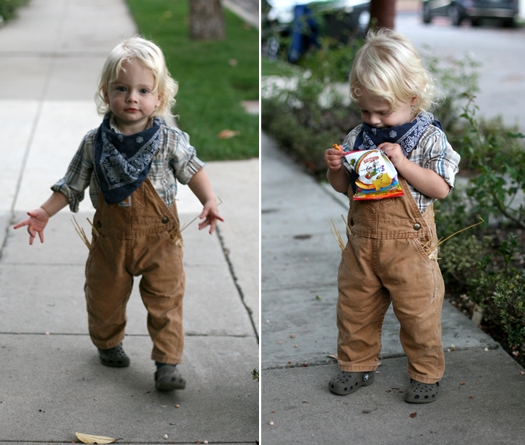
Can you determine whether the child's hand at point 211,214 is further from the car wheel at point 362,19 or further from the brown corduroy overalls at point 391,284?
the car wheel at point 362,19

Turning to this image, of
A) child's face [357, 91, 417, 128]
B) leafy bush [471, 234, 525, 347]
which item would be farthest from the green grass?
leafy bush [471, 234, 525, 347]

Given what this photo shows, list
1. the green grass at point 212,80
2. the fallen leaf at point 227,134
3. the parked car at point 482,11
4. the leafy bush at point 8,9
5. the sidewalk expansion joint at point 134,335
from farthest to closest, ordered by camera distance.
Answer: the parked car at point 482,11, the leafy bush at point 8,9, the fallen leaf at point 227,134, the green grass at point 212,80, the sidewalk expansion joint at point 134,335

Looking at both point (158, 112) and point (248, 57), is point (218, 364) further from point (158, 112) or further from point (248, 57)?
point (248, 57)

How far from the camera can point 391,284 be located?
2.72 metres

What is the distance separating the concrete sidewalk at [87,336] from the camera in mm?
2682

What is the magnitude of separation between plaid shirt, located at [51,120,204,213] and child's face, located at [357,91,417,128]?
75 cm

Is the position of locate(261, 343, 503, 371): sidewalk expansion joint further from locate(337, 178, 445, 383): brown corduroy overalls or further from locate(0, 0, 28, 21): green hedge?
locate(0, 0, 28, 21): green hedge

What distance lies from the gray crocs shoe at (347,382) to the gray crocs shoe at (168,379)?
66 centimetres

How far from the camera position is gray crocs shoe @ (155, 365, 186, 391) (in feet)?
9.30

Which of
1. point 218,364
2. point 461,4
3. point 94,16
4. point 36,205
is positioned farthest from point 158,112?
point 461,4

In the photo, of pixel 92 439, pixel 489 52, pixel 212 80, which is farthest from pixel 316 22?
pixel 92 439

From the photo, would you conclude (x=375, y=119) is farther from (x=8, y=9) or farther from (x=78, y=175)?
(x=8, y=9)

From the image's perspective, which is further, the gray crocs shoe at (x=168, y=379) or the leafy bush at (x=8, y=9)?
the leafy bush at (x=8, y=9)

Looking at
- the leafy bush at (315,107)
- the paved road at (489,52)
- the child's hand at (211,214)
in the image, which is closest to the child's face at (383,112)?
the child's hand at (211,214)
